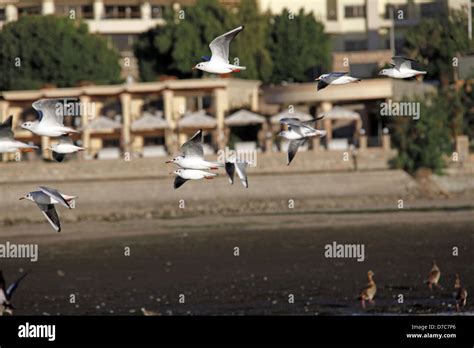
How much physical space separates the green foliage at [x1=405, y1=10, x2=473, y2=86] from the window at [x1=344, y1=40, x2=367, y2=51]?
11.0m

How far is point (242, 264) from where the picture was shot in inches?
1887

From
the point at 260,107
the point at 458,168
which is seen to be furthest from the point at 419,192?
the point at 260,107

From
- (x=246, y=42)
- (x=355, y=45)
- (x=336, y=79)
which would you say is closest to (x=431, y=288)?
(x=336, y=79)

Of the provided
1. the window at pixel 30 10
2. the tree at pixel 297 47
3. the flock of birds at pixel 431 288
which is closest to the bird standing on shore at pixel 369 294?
the flock of birds at pixel 431 288

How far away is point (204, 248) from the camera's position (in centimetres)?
5322

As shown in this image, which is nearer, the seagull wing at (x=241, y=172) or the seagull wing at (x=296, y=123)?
the seagull wing at (x=241, y=172)

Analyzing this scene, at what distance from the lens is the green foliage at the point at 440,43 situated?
274 ft

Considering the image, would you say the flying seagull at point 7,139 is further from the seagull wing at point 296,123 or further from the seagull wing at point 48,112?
the seagull wing at point 296,123

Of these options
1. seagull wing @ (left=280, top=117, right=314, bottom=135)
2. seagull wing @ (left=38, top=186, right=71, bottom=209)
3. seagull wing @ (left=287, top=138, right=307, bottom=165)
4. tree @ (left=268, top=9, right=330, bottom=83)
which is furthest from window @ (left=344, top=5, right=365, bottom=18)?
seagull wing @ (left=38, top=186, right=71, bottom=209)

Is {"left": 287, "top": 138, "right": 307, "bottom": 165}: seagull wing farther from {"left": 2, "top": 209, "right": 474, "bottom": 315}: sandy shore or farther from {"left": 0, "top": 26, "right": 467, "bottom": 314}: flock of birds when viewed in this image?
{"left": 2, "top": 209, "right": 474, "bottom": 315}: sandy shore

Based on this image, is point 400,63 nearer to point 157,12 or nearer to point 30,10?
point 157,12
